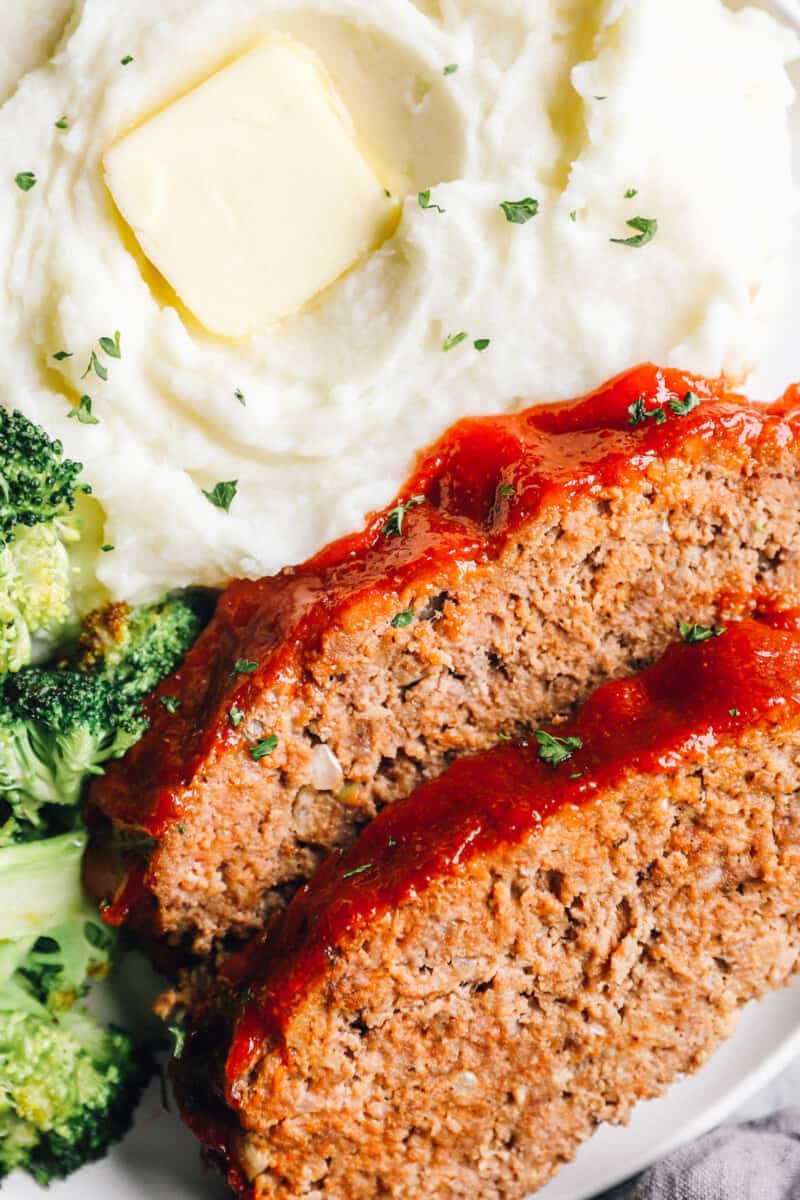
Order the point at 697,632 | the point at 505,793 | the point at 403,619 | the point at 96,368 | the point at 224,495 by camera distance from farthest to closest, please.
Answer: the point at 224,495, the point at 96,368, the point at 697,632, the point at 403,619, the point at 505,793

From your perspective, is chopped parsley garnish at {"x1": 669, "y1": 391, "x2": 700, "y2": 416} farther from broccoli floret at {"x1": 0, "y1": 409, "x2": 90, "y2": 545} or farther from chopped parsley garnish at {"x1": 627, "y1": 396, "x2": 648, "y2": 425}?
broccoli floret at {"x1": 0, "y1": 409, "x2": 90, "y2": 545}

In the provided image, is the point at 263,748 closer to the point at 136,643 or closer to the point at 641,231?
the point at 136,643

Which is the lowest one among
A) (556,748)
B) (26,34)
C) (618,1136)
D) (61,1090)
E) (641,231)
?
(618,1136)

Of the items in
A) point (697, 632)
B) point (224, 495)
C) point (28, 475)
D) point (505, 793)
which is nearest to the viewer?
point (505, 793)

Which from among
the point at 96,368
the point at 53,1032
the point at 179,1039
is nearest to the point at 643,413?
the point at 96,368

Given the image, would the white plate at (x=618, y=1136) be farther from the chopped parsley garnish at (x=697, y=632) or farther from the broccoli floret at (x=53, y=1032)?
the chopped parsley garnish at (x=697, y=632)

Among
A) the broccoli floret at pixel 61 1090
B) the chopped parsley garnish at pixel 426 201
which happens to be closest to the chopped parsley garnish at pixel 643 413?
the chopped parsley garnish at pixel 426 201

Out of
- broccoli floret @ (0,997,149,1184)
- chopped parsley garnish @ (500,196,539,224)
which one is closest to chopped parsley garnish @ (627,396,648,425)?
chopped parsley garnish @ (500,196,539,224)

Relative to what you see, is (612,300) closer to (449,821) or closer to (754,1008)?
(449,821)
